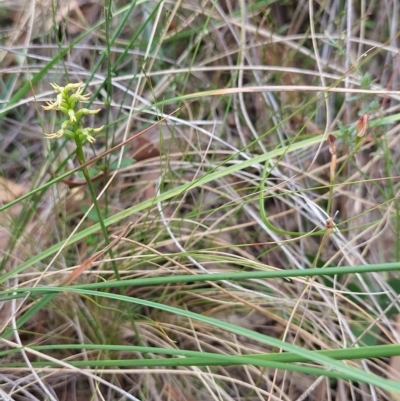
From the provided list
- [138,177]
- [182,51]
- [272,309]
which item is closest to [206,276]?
[272,309]

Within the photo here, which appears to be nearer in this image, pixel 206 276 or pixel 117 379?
pixel 206 276

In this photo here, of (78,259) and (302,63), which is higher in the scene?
(302,63)

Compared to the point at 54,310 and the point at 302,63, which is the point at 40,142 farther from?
the point at 302,63

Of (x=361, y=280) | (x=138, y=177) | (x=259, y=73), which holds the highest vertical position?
(x=259, y=73)

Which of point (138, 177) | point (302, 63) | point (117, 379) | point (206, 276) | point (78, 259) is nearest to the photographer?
point (206, 276)

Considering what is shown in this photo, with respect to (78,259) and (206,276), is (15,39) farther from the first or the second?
(206,276)

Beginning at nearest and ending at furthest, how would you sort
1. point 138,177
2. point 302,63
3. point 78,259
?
point 78,259
point 138,177
point 302,63
